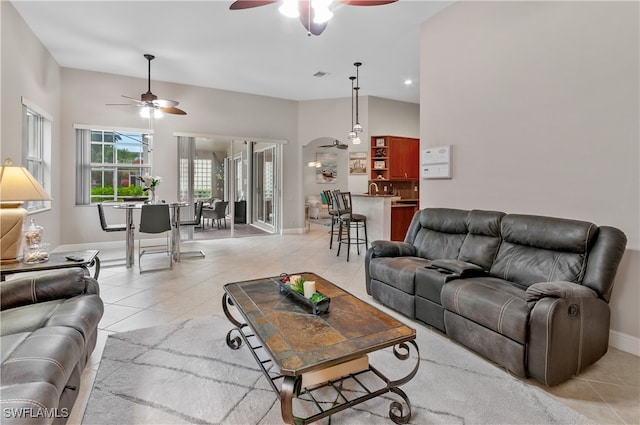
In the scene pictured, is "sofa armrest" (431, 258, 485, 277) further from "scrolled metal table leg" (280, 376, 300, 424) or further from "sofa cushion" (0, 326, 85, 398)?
"sofa cushion" (0, 326, 85, 398)

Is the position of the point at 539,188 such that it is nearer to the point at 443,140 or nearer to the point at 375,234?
the point at 443,140

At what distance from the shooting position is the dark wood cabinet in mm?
7535

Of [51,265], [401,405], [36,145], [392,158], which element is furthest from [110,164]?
[401,405]

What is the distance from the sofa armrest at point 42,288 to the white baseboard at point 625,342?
3847mm

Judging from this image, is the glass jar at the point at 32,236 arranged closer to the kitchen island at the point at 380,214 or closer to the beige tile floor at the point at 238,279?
the beige tile floor at the point at 238,279

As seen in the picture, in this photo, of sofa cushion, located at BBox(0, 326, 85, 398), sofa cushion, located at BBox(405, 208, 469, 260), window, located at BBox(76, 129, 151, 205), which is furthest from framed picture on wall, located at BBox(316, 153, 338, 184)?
sofa cushion, located at BBox(0, 326, 85, 398)

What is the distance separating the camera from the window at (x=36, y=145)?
13.9ft

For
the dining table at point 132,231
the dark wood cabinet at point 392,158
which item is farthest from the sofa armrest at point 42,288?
the dark wood cabinet at point 392,158

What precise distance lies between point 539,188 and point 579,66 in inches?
40.9

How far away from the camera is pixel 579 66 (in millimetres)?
2627

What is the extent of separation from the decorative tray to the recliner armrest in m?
1.34

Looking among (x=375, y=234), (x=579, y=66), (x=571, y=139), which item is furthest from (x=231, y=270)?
(x=579, y=66)

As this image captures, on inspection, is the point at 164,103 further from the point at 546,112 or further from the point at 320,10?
the point at 546,112

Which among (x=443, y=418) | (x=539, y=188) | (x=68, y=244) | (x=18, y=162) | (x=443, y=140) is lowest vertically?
(x=443, y=418)
